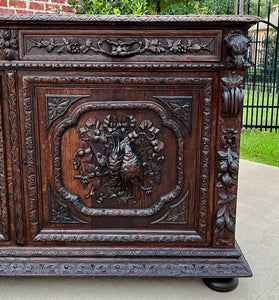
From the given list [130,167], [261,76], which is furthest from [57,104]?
[261,76]

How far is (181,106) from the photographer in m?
1.50

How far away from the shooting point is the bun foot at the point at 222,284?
1605 millimetres

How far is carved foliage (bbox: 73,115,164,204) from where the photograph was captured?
1.53 meters

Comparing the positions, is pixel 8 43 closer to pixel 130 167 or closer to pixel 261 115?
pixel 130 167

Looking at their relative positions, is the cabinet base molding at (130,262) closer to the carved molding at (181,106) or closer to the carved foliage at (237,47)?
the carved molding at (181,106)

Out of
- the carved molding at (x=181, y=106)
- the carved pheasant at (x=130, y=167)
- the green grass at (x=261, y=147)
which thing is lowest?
the green grass at (x=261, y=147)

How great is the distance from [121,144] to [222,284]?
76cm

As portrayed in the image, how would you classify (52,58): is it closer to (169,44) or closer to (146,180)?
(169,44)

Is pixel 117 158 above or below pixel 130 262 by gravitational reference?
above

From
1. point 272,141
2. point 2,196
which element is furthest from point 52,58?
point 272,141

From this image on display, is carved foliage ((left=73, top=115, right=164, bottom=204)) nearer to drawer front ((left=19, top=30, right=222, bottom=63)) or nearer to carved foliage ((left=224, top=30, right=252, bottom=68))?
drawer front ((left=19, top=30, right=222, bottom=63))

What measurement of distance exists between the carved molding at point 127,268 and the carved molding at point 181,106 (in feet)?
2.07

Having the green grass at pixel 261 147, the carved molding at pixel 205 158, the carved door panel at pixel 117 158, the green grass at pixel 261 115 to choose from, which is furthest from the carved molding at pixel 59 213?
the green grass at pixel 261 115

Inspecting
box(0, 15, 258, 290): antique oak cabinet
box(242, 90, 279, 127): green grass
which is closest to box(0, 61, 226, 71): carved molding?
box(0, 15, 258, 290): antique oak cabinet
